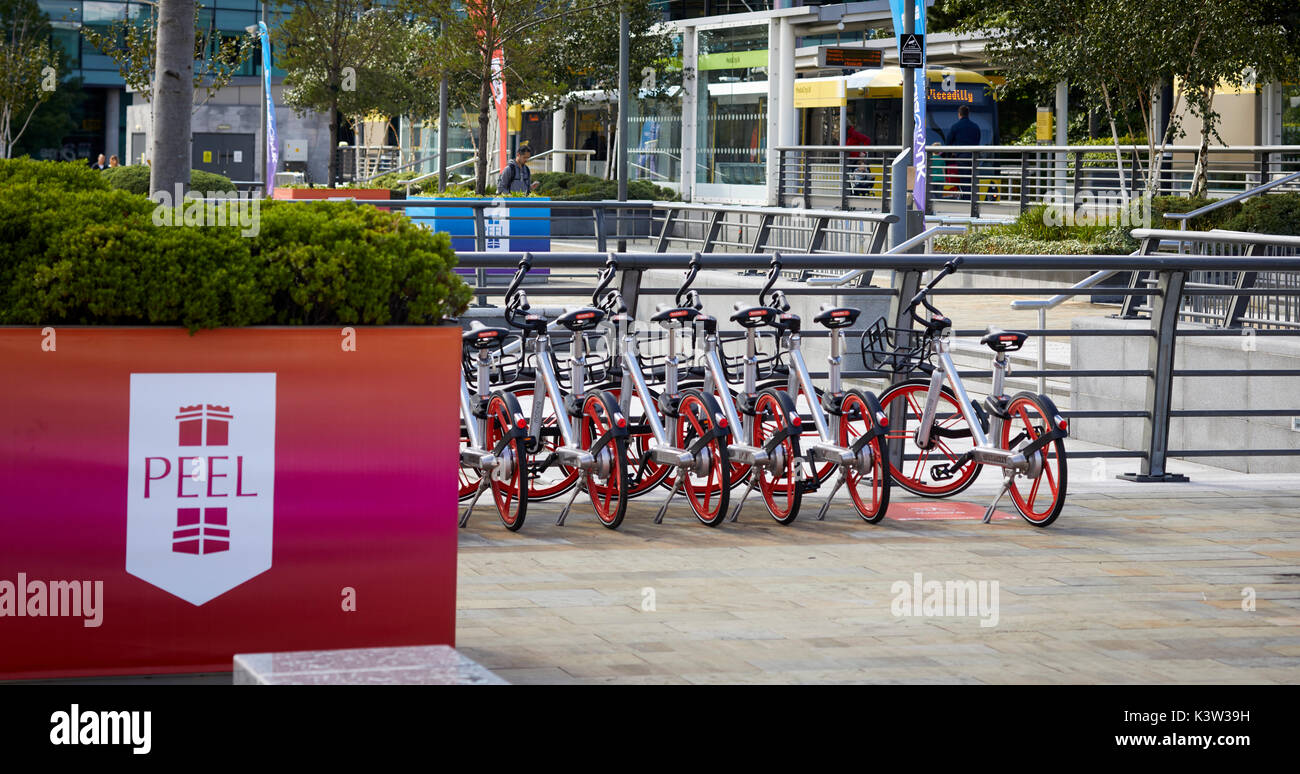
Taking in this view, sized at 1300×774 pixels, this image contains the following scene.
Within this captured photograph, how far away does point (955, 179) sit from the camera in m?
33.7

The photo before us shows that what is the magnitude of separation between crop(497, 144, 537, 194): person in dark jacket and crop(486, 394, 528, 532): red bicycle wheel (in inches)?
789

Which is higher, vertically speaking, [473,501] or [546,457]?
[546,457]

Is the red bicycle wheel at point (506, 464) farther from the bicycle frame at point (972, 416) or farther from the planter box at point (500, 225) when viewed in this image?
the planter box at point (500, 225)

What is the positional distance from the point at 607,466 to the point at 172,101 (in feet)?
8.55

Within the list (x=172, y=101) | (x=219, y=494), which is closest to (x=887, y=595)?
(x=219, y=494)

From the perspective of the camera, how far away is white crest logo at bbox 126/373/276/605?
5.06m

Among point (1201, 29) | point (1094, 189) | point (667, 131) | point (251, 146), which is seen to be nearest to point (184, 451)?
point (1201, 29)

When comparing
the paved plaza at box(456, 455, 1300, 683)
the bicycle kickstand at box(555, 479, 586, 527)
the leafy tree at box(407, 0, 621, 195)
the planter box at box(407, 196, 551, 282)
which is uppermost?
the leafy tree at box(407, 0, 621, 195)

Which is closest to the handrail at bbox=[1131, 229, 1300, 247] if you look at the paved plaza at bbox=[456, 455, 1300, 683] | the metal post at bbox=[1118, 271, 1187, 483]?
the metal post at bbox=[1118, 271, 1187, 483]

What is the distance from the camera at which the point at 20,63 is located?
52250mm

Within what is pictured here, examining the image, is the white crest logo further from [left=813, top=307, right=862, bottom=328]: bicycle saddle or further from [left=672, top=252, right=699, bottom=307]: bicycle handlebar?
[left=813, top=307, right=862, bottom=328]: bicycle saddle

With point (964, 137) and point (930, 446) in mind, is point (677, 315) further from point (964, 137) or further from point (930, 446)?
point (964, 137)

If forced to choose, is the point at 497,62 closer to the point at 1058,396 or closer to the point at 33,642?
the point at 1058,396

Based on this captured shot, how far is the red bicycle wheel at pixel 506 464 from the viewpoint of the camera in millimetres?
8031
